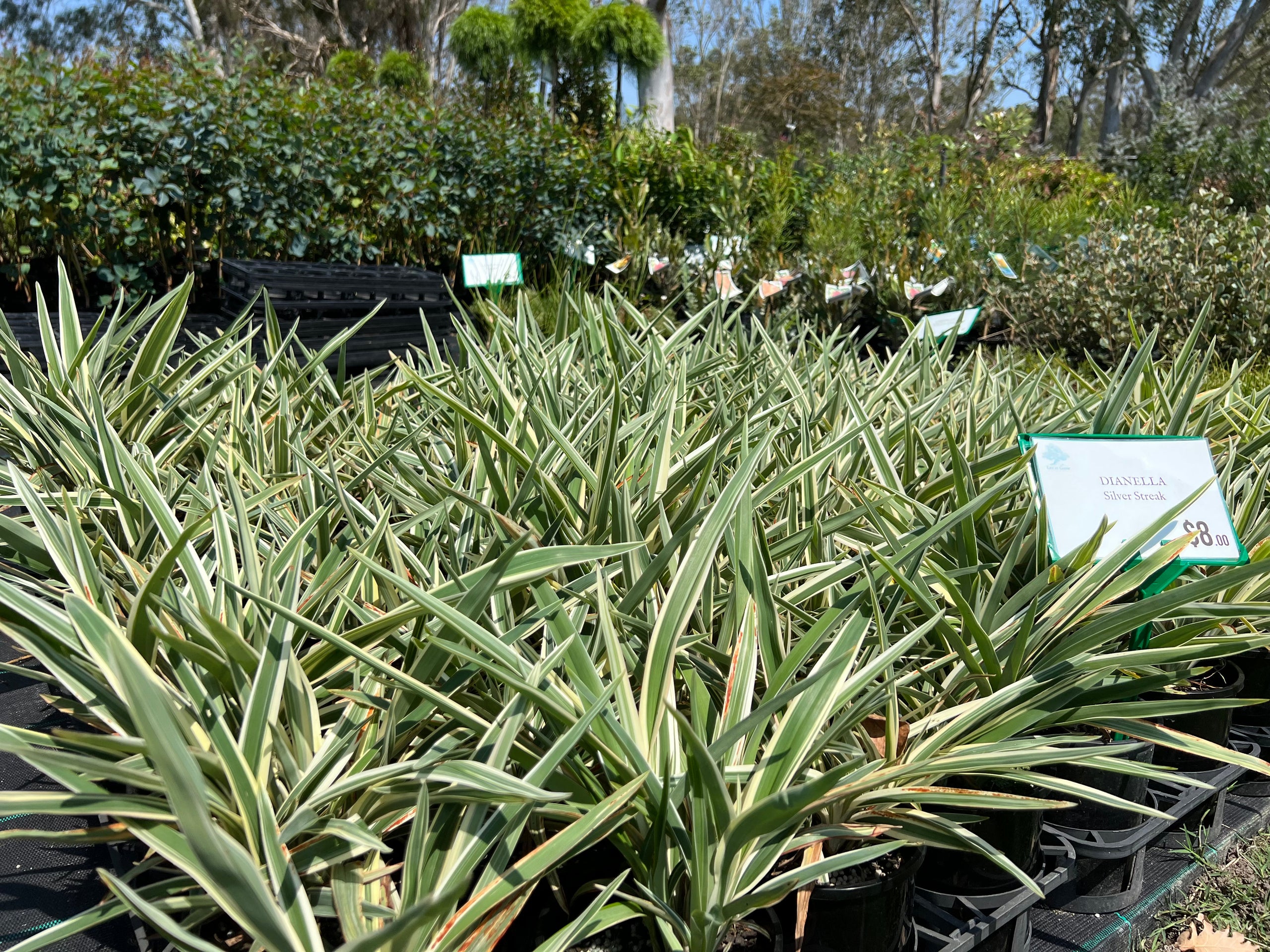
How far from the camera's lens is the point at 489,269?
371cm

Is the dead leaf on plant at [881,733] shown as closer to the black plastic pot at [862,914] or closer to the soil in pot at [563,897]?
the black plastic pot at [862,914]

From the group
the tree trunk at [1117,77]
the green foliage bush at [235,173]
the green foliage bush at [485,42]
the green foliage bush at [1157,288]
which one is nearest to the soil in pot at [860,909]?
the green foliage bush at [1157,288]

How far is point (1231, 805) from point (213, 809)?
1.73 meters

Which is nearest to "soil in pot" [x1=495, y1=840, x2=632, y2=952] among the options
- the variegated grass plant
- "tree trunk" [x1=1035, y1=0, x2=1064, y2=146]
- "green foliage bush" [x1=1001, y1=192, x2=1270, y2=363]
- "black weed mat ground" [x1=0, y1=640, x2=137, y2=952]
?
the variegated grass plant

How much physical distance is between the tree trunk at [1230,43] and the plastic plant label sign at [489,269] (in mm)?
18876

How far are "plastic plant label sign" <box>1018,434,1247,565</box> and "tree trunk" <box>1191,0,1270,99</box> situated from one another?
20.3m

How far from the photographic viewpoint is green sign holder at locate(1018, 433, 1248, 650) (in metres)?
1.38

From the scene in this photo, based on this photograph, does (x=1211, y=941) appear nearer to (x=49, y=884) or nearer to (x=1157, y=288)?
(x=49, y=884)

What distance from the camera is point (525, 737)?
1.08m

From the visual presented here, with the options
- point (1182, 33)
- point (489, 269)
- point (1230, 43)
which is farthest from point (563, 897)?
point (1182, 33)

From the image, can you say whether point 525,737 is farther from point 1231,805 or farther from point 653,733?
→ point 1231,805

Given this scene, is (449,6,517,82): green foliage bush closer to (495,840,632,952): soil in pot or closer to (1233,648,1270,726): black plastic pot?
(1233,648,1270,726): black plastic pot

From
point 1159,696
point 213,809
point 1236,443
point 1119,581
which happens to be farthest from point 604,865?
point 1236,443

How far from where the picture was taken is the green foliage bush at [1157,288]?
455 cm
